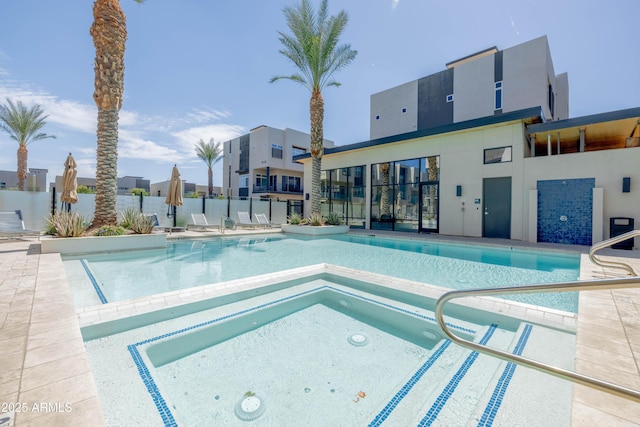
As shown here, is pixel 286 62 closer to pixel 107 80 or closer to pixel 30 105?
pixel 107 80

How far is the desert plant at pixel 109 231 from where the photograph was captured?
8.09 m

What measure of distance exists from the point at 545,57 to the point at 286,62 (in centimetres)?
1358

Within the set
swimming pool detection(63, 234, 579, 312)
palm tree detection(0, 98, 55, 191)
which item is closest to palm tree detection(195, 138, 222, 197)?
palm tree detection(0, 98, 55, 191)

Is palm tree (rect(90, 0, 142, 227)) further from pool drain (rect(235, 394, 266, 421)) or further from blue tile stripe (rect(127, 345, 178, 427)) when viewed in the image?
pool drain (rect(235, 394, 266, 421))

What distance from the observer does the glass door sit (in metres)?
13.1

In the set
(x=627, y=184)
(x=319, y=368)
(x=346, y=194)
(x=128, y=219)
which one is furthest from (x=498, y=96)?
(x=128, y=219)

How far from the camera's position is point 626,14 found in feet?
33.6

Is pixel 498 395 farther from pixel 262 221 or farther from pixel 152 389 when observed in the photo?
pixel 262 221

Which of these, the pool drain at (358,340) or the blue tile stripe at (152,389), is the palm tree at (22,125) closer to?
the blue tile stripe at (152,389)

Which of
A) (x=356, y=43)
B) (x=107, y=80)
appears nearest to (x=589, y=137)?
(x=356, y=43)

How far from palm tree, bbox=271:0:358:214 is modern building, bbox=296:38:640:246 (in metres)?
2.94

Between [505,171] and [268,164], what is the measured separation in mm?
23357

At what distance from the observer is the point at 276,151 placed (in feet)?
101

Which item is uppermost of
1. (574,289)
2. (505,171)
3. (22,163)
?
(22,163)
